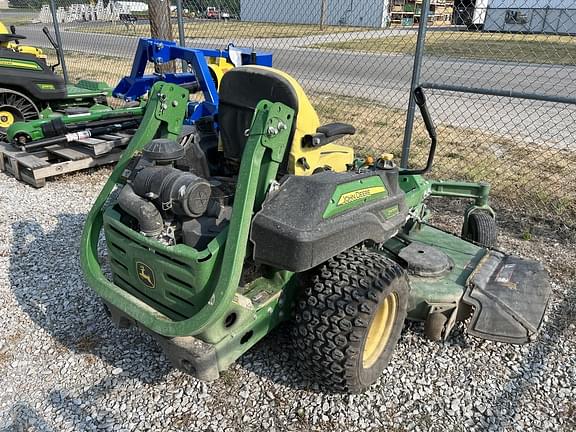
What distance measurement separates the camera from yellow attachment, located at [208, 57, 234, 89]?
5070 mm

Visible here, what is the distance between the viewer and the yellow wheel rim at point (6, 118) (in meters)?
6.71

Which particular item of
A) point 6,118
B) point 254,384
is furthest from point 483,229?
point 6,118

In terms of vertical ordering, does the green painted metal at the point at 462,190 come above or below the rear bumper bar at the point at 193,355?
above

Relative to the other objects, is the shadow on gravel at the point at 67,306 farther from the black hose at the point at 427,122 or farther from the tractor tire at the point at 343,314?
the black hose at the point at 427,122

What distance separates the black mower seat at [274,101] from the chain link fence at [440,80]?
1864mm

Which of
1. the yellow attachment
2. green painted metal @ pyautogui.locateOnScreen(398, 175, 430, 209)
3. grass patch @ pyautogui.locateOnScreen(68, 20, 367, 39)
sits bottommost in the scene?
green painted metal @ pyautogui.locateOnScreen(398, 175, 430, 209)

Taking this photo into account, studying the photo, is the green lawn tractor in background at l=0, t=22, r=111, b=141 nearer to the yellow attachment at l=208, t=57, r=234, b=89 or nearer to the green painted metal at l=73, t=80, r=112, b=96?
the green painted metal at l=73, t=80, r=112, b=96

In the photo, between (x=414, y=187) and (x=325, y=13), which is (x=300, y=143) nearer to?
(x=414, y=187)

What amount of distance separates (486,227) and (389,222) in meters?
1.46

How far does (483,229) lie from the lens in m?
3.85

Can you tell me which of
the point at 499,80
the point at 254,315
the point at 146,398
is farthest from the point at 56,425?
the point at 499,80

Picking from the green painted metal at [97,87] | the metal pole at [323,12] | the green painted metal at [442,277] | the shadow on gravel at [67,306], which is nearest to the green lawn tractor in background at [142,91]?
the green painted metal at [97,87]

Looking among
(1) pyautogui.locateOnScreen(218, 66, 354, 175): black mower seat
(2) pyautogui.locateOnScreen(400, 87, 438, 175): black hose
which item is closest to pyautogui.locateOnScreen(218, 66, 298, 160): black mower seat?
(1) pyautogui.locateOnScreen(218, 66, 354, 175): black mower seat

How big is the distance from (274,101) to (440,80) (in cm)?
Result: 1091
